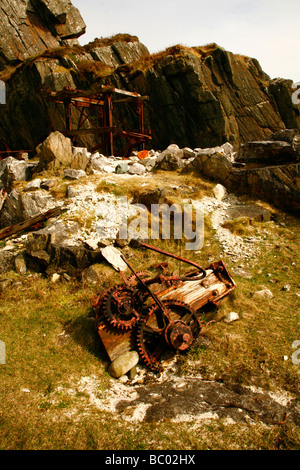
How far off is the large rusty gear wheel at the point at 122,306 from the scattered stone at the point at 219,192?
5.91m

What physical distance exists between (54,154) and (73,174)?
4.62 ft

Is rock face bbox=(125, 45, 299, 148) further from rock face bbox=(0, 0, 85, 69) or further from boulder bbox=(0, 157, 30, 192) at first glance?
rock face bbox=(0, 0, 85, 69)

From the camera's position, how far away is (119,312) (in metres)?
4.70

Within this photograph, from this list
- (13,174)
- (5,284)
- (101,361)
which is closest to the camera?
(101,361)

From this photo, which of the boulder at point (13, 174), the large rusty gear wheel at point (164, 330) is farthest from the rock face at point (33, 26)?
the large rusty gear wheel at point (164, 330)

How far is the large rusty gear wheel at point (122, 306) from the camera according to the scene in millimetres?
4609

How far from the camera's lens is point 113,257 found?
693 centimetres

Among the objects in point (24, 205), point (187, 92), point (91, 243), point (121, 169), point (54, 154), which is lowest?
point (91, 243)

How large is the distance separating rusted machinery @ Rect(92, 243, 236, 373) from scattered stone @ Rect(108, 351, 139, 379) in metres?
0.10

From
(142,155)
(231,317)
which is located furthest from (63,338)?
(142,155)

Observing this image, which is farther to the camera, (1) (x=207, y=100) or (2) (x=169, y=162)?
(1) (x=207, y=100)

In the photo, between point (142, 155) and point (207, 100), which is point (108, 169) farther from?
point (207, 100)

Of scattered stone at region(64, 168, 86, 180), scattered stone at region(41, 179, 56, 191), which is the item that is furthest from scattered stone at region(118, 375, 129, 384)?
scattered stone at region(64, 168, 86, 180)

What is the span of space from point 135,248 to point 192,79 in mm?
12585
